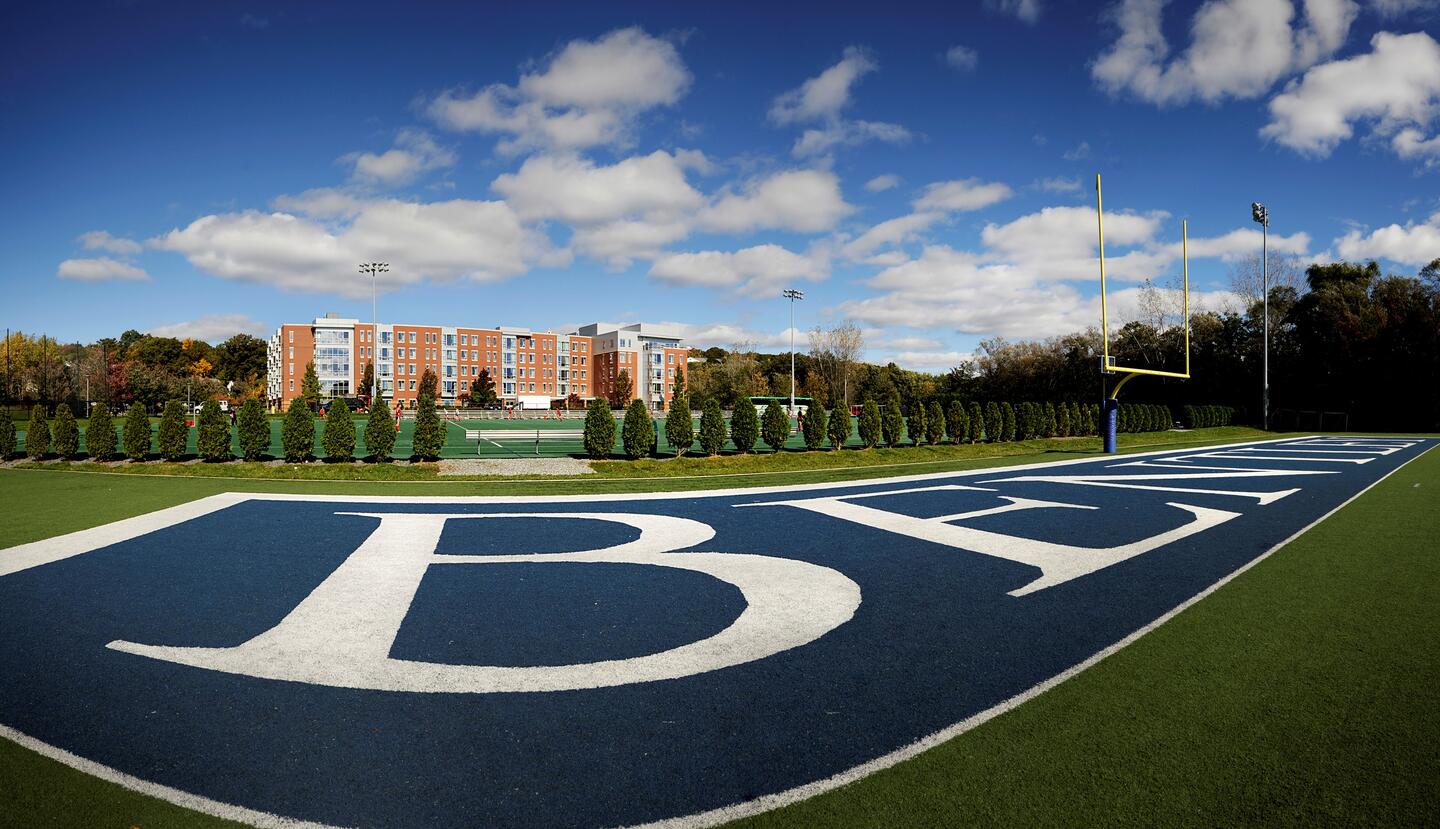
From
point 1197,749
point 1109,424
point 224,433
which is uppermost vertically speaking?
point 224,433

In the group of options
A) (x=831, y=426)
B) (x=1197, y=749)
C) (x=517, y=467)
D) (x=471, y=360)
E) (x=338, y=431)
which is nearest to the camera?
(x=1197, y=749)

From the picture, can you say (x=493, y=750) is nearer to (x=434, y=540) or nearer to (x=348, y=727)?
(x=348, y=727)

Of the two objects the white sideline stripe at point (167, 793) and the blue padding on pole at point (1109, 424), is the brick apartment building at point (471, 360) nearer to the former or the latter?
the blue padding on pole at point (1109, 424)

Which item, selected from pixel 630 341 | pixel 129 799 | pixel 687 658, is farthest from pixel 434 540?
pixel 630 341

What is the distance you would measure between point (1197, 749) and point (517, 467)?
54.1 ft

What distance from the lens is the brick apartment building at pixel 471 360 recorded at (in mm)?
88875

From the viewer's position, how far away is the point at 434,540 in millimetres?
9148

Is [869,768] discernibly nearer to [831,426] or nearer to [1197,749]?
[1197,749]

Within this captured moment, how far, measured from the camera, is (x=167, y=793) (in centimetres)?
325

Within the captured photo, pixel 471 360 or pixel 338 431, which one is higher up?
pixel 471 360

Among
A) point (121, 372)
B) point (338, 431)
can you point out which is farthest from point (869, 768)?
point (121, 372)

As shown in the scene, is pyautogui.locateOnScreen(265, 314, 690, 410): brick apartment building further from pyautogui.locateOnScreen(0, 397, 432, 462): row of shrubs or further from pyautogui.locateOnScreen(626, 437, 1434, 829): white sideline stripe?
pyautogui.locateOnScreen(626, 437, 1434, 829): white sideline stripe

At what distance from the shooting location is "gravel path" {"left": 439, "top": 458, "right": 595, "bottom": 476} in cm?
1753

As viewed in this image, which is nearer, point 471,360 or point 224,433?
point 224,433
